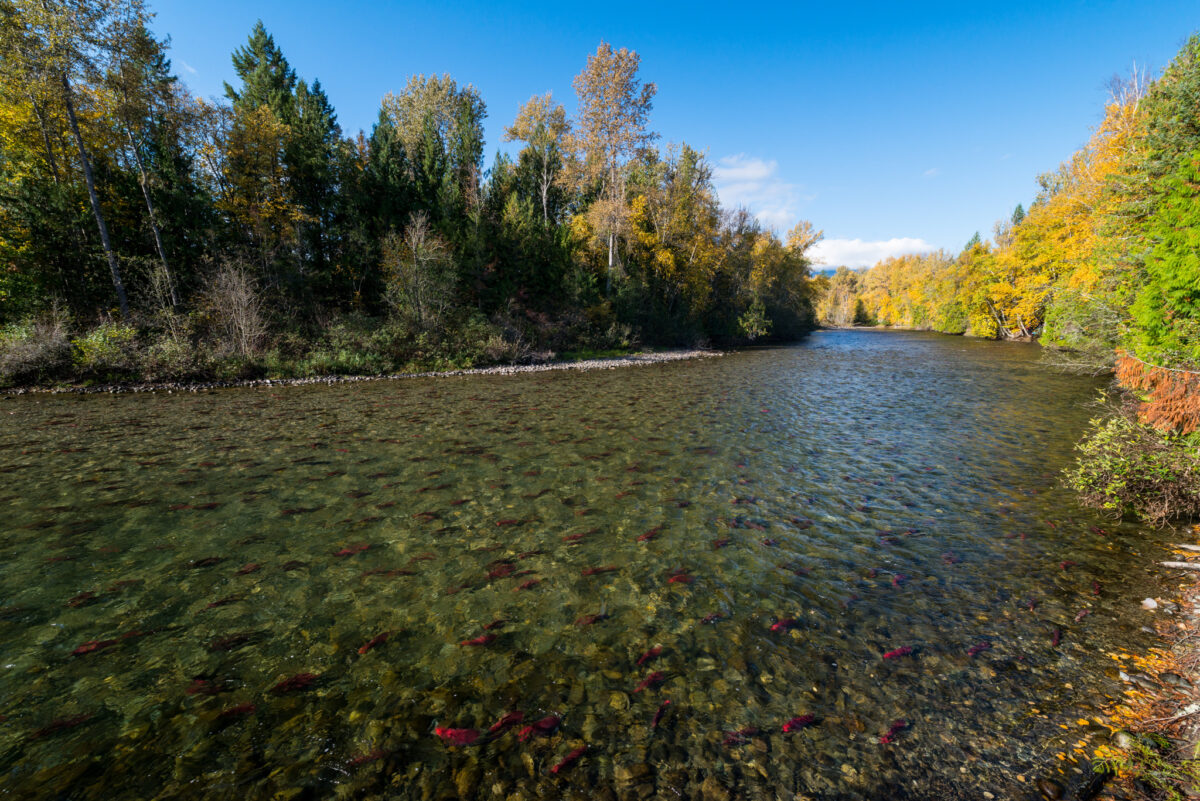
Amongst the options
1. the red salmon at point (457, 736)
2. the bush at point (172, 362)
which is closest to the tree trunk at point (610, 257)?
the bush at point (172, 362)

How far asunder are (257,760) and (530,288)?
35.8 metres

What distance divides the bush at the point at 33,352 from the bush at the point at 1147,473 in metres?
34.3

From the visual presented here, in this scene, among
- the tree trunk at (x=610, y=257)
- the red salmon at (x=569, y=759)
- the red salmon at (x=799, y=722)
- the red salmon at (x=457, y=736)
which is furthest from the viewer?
the tree trunk at (x=610, y=257)

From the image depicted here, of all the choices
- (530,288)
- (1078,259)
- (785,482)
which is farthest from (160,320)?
(1078,259)

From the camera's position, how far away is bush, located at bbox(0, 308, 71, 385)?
60.1 feet

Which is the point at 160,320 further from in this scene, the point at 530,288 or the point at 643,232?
the point at 643,232

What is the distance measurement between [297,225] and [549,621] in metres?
36.8

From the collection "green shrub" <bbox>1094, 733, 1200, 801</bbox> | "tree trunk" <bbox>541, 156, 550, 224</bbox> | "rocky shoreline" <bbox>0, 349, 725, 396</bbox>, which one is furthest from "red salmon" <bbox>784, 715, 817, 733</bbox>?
"tree trunk" <bbox>541, 156, 550, 224</bbox>

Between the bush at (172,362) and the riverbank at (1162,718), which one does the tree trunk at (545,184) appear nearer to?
the bush at (172,362)

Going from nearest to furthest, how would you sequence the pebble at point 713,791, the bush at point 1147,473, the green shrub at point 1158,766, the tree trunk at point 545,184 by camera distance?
1. the green shrub at point 1158,766
2. the pebble at point 713,791
3. the bush at point 1147,473
4. the tree trunk at point 545,184

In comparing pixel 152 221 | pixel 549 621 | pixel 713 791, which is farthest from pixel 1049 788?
pixel 152 221

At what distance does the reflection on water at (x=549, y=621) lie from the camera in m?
3.38

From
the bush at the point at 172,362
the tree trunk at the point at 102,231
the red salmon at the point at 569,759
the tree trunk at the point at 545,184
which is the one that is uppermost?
the tree trunk at the point at 545,184

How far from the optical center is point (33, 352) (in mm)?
18547
